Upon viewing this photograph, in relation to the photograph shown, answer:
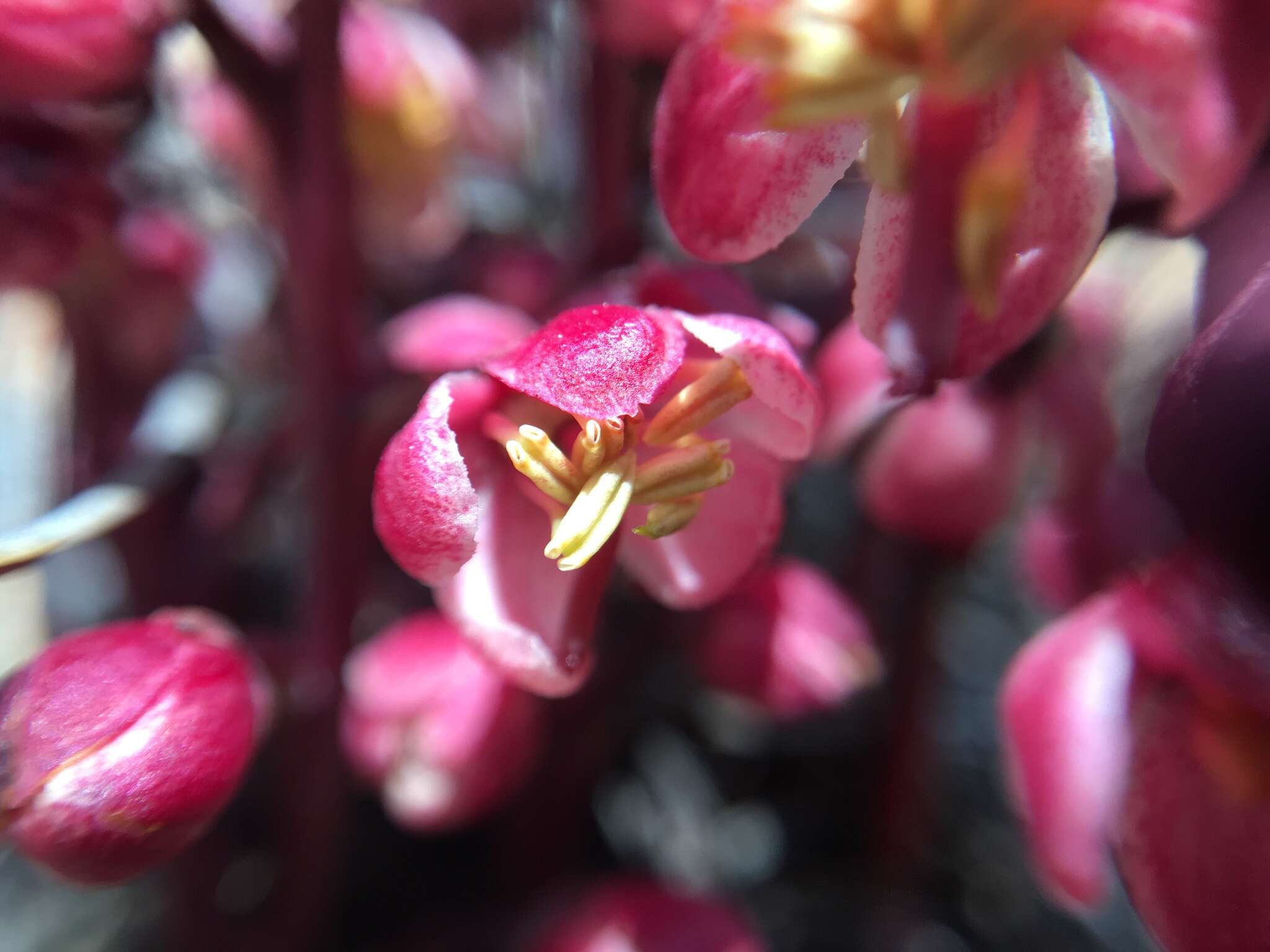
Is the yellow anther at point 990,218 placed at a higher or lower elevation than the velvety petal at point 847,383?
higher

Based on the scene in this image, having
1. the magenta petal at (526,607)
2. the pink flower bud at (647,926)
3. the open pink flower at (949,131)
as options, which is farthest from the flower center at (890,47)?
the pink flower bud at (647,926)

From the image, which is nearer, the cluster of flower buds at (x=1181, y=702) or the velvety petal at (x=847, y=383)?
the cluster of flower buds at (x=1181, y=702)

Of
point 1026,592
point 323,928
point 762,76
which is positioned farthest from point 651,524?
point 1026,592

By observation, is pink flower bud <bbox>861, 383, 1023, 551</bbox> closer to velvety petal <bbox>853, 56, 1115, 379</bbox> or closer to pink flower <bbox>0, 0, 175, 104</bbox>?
velvety petal <bbox>853, 56, 1115, 379</bbox>

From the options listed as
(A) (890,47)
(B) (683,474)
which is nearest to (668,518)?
(B) (683,474)

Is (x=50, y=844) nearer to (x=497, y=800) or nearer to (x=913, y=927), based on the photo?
(x=497, y=800)

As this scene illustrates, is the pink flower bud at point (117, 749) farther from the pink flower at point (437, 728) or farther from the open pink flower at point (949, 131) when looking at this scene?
the open pink flower at point (949, 131)

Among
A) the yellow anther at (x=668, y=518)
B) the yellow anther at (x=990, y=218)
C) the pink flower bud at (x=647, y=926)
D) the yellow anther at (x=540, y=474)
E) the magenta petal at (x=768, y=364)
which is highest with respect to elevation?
the yellow anther at (x=990, y=218)
